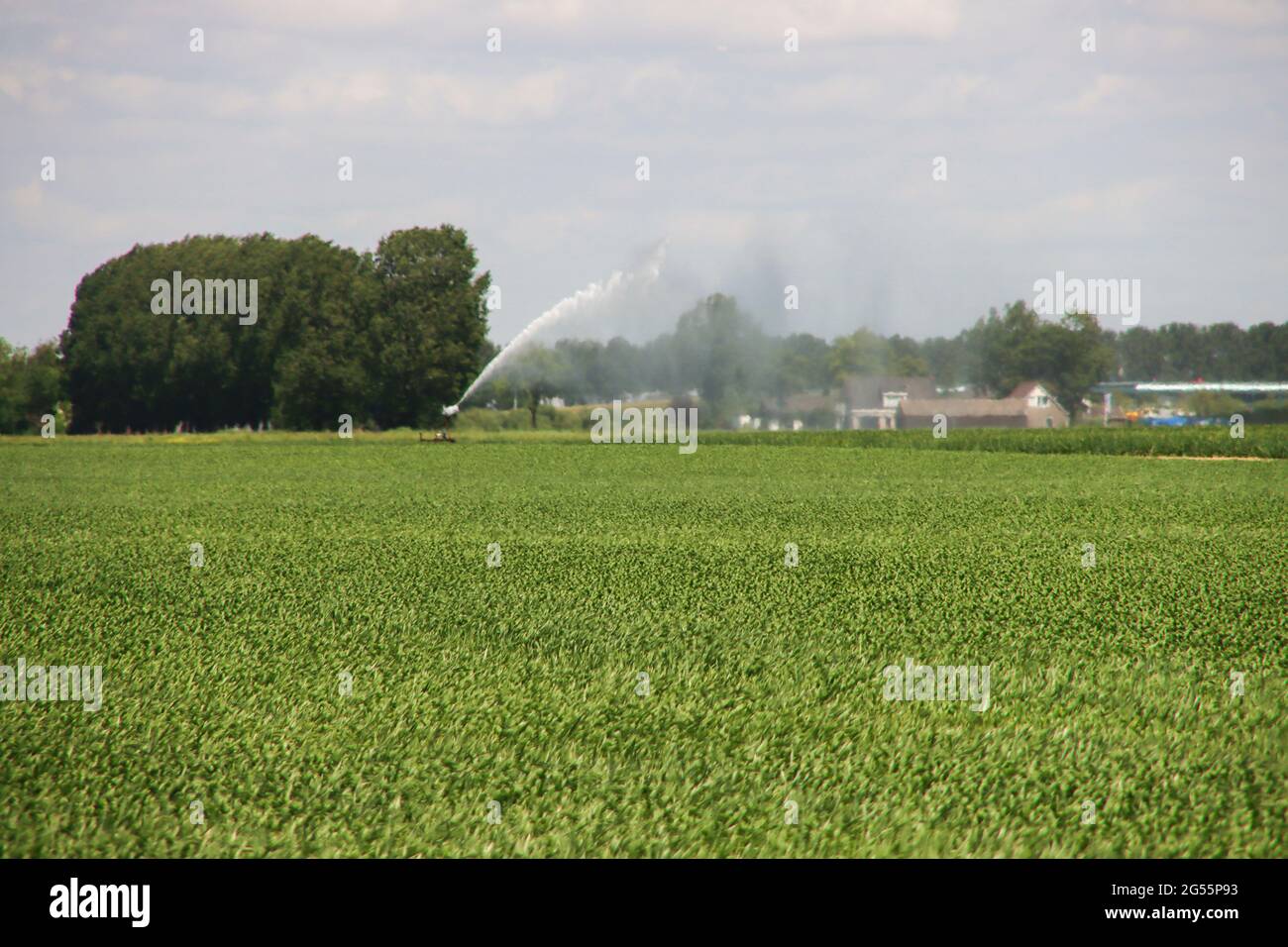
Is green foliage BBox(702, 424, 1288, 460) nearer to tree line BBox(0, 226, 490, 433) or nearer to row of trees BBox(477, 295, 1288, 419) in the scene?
row of trees BBox(477, 295, 1288, 419)

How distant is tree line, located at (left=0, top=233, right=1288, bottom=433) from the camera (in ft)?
230

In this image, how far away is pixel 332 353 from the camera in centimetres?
8894

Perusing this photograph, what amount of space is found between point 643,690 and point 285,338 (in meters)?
90.2

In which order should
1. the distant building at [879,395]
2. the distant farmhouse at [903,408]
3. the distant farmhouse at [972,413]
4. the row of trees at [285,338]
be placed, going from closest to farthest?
the distant farmhouse at [903,408] → the row of trees at [285,338] → the distant building at [879,395] → the distant farmhouse at [972,413]

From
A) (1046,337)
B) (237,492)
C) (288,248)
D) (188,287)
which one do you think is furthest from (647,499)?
(1046,337)

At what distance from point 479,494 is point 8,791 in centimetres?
2226

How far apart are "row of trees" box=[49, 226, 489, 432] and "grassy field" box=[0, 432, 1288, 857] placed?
66660mm

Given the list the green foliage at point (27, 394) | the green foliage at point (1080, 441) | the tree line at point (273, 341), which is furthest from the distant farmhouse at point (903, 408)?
the green foliage at point (27, 394)

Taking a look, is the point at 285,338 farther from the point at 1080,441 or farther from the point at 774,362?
the point at 1080,441

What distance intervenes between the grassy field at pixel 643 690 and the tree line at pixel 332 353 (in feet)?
158

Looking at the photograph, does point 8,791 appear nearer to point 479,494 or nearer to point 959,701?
point 959,701

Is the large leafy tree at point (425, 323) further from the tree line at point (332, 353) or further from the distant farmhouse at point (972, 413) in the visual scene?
the distant farmhouse at point (972, 413)

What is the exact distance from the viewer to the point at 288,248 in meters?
98.7

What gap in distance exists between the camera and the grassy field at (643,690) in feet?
20.5
